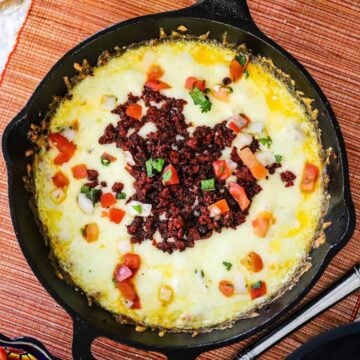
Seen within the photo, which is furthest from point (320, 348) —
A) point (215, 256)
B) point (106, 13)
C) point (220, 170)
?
point (106, 13)

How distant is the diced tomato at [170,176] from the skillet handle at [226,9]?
27.8 inches

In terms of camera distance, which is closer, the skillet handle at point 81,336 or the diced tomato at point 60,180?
the skillet handle at point 81,336

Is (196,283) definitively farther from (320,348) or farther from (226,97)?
(226,97)

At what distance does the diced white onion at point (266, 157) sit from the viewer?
3.21 meters

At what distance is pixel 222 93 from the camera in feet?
10.6

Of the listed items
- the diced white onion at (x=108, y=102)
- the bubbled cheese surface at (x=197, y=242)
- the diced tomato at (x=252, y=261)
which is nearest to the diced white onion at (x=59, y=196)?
the bubbled cheese surface at (x=197, y=242)

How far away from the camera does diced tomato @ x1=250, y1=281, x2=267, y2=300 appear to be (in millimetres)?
3279

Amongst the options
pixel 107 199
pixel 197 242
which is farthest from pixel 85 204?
pixel 197 242

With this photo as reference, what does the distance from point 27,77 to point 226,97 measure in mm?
987

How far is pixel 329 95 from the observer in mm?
3350

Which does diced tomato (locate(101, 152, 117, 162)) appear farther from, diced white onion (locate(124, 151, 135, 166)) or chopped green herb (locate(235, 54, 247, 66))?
chopped green herb (locate(235, 54, 247, 66))

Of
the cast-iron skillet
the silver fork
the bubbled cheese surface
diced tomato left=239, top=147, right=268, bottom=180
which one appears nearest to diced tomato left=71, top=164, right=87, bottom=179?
the bubbled cheese surface

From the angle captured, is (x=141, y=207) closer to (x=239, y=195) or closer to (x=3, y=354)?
(x=239, y=195)

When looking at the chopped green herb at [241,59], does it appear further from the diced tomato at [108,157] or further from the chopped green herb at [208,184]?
the diced tomato at [108,157]
